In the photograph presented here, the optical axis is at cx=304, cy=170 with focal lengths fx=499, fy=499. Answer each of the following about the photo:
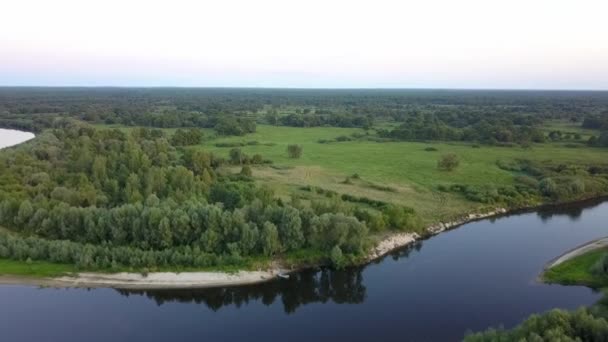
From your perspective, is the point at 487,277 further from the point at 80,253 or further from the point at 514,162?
the point at 514,162

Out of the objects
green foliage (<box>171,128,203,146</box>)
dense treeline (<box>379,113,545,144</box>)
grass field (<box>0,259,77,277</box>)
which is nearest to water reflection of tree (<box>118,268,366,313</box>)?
grass field (<box>0,259,77,277</box>)

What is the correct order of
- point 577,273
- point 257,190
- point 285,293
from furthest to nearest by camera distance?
point 257,190 → point 577,273 → point 285,293

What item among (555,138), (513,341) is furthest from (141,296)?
(555,138)

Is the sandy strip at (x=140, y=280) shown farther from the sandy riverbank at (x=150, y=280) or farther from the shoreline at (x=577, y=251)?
the shoreline at (x=577, y=251)

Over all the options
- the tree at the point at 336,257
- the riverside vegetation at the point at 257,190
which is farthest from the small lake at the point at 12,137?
the tree at the point at 336,257

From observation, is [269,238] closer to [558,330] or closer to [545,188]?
[558,330]

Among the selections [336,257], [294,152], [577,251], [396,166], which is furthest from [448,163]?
[336,257]
